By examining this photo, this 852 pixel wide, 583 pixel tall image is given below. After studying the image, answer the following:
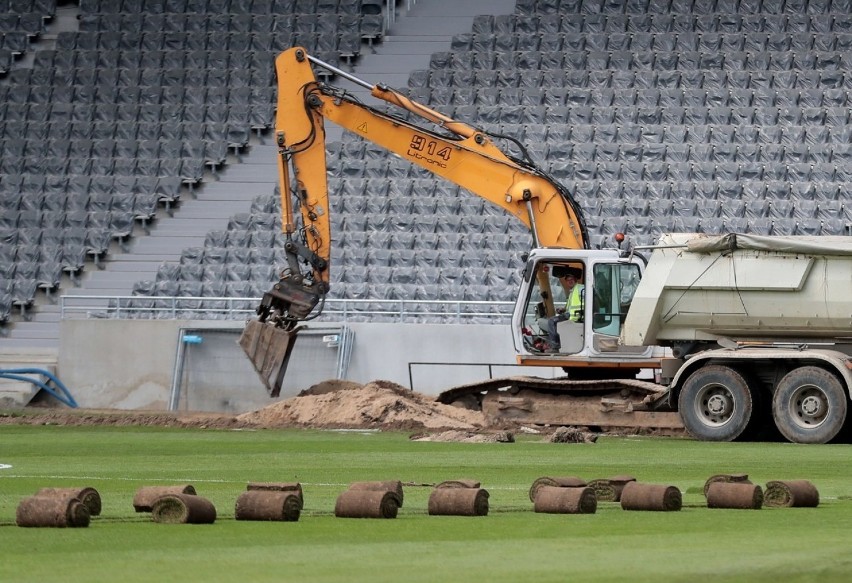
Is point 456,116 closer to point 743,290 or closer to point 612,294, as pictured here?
point 612,294

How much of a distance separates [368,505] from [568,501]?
1.26 metres

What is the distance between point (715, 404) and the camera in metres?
19.5

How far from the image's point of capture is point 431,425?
21312 mm

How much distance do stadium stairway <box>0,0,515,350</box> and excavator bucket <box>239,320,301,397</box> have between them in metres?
8.57

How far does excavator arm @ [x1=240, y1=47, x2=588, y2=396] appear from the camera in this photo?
71.5ft

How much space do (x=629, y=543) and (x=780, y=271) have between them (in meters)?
12.1

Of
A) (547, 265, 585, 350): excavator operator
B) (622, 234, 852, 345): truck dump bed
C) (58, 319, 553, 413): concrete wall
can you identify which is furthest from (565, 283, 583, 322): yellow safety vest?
(58, 319, 553, 413): concrete wall

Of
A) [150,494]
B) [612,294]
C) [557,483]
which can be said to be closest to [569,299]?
[612,294]

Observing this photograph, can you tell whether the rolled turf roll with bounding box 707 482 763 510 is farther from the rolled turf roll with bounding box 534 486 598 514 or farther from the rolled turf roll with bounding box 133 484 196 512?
the rolled turf roll with bounding box 133 484 196 512

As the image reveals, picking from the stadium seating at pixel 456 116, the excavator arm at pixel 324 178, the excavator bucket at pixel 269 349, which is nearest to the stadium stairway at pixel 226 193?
the stadium seating at pixel 456 116

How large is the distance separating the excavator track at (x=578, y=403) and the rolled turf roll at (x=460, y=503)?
10856 mm

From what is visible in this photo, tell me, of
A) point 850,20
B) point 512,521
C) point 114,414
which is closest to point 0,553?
point 512,521

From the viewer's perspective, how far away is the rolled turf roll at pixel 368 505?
9.45m

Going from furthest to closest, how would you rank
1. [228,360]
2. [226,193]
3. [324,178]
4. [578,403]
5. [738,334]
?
1. [226,193]
2. [228,360]
3. [324,178]
4. [578,403]
5. [738,334]
